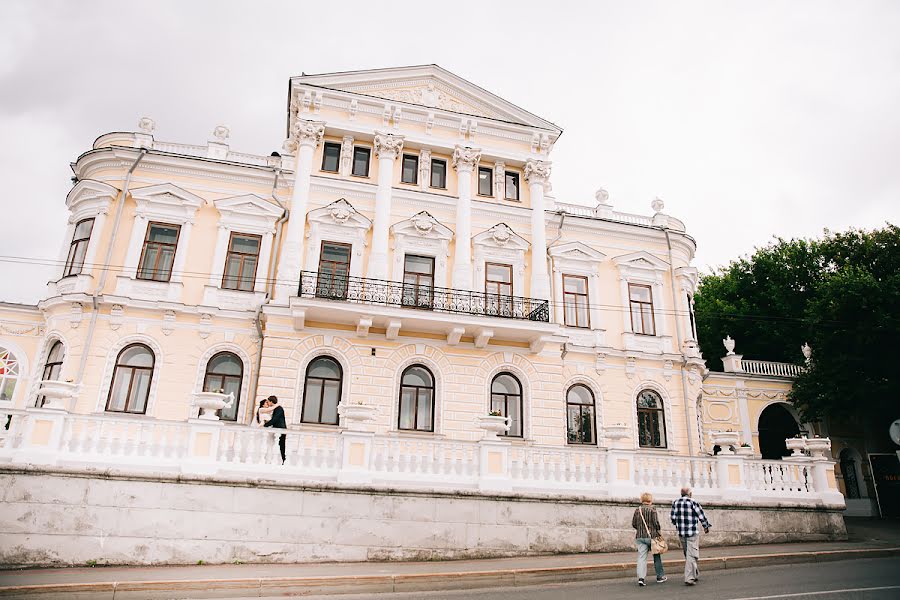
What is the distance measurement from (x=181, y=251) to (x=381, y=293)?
6.84 metres

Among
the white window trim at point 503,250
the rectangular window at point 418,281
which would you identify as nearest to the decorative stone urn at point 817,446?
the white window trim at point 503,250

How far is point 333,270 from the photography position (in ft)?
65.6

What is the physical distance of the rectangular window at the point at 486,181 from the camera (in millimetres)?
22525

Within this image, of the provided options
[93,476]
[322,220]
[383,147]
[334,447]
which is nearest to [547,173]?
[383,147]

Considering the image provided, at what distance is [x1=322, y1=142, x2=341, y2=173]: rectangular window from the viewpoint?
2123 cm

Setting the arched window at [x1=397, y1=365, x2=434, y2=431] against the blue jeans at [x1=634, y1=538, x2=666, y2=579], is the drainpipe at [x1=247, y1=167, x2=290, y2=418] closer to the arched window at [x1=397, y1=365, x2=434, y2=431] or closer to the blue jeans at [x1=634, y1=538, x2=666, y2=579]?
the arched window at [x1=397, y1=365, x2=434, y2=431]

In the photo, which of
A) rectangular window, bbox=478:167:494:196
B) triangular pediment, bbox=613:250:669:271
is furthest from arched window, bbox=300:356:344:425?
triangular pediment, bbox=613:250:669:271

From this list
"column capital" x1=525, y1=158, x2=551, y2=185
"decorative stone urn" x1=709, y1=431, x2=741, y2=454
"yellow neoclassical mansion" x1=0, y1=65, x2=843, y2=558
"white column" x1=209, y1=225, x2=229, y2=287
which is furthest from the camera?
"column capital" x1=525, y1=158, x2=551, y2=185

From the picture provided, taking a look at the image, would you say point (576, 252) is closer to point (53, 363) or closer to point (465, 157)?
point (465, 157)

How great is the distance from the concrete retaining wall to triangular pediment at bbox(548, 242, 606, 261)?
11.7 metres

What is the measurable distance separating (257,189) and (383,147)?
4.68m

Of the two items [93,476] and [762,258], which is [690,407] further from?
[93,476]

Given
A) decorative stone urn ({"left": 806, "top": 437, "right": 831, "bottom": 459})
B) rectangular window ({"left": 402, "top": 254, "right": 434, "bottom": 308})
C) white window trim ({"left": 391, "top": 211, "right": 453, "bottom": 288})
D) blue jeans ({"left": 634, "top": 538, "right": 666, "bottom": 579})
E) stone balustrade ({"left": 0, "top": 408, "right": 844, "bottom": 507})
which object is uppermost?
white window trim ({"left": 391, "top": 211, "right": 453, "bottom": 288})

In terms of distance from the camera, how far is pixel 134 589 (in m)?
8.88
